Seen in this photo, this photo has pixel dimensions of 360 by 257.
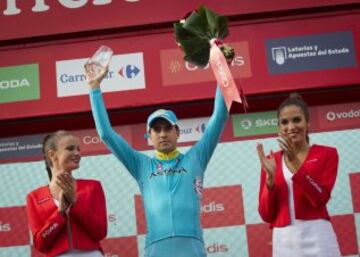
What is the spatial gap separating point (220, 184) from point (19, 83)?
1.59 meters

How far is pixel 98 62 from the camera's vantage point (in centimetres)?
302

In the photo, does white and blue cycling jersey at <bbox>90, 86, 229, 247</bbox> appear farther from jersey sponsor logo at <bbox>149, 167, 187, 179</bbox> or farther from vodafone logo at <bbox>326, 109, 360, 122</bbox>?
vodafone logo at <bbox>326, 109, 360, 122</bbox>

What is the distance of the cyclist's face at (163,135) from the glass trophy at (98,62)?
14.9 inches

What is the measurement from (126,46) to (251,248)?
164cm

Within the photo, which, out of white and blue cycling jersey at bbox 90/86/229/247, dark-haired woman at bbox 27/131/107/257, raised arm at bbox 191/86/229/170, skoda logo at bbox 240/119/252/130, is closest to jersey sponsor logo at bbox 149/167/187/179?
white and blue cycling jersey at bbox 90/86/229/247

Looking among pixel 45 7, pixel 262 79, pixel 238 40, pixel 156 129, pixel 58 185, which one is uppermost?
pixel 45 7

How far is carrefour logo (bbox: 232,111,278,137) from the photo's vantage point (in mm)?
4242

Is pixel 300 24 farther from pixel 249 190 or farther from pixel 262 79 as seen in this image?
pixel 249 190

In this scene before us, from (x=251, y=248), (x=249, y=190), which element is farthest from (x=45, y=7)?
(x=251, y=248)

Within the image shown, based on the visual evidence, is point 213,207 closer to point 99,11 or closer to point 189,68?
point 189,68

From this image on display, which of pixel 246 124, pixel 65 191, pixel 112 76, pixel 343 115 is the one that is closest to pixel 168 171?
pixel 65 191

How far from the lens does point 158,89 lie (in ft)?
14.0

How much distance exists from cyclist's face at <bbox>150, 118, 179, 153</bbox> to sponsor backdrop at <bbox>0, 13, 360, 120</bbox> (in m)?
1.24

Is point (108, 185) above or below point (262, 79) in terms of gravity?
below
